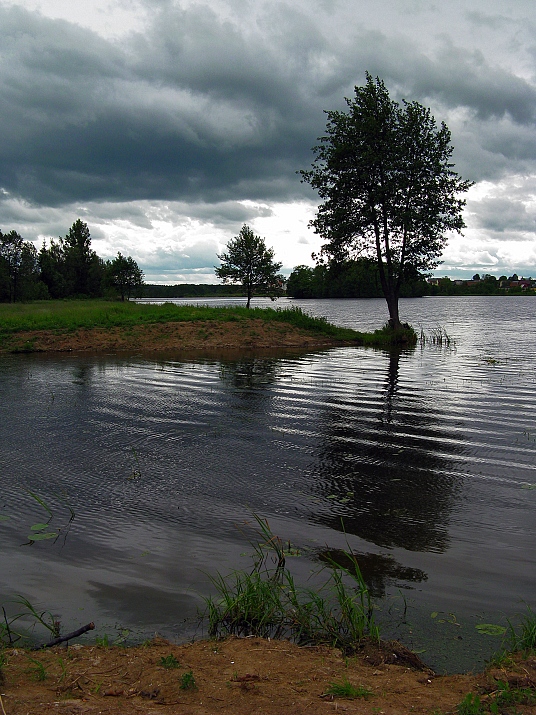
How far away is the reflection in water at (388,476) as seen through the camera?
5773 mm

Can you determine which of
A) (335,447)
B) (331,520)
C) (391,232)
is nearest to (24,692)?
(331,520)

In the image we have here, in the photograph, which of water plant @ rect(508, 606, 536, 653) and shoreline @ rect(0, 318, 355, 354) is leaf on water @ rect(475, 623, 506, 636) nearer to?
water plant @ rect(508, 606, 536, 653)

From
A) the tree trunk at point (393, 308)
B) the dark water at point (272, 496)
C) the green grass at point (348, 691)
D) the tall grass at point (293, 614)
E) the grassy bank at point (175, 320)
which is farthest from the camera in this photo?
the tree trunk at point (393, 308)

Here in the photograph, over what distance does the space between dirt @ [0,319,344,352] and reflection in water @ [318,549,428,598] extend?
2027cm

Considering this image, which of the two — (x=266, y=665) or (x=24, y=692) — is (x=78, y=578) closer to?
(x=24, y=692)

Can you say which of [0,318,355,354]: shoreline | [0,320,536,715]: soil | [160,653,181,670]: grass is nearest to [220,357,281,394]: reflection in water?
[0,318,355,354]: shoreline

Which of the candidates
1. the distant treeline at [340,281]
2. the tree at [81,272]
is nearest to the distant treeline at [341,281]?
the distant treeline at [340,281]

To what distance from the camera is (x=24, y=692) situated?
120 inches

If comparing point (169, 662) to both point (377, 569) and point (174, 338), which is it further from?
point (174, 338)

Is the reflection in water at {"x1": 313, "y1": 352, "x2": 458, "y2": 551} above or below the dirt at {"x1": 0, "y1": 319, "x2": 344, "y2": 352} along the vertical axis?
below

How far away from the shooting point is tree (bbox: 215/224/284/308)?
4959cm

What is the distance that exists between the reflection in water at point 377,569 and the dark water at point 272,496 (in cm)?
2

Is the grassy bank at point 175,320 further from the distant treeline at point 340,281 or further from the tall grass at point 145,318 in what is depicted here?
the distant treeline at point 340,281

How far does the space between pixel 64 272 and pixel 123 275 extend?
2271cm
